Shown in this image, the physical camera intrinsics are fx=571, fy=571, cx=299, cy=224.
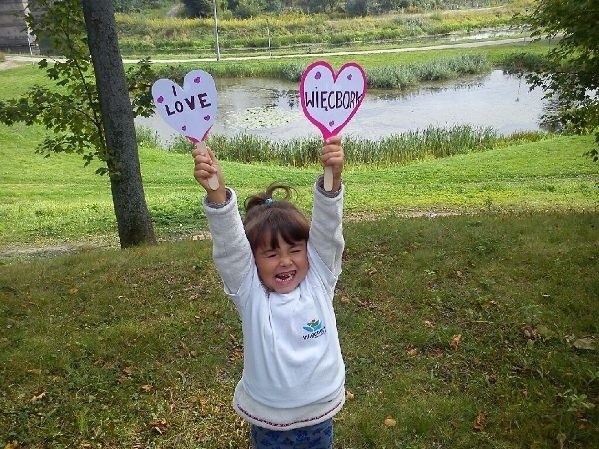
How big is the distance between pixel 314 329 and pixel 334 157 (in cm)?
69

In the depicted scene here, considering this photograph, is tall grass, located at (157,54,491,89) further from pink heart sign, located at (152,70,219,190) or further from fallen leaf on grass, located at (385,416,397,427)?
pink heart sign, located at (152,70,219,190)

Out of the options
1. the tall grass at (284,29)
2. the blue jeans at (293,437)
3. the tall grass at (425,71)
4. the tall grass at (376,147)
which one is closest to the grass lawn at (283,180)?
the tall grass at (376,147)

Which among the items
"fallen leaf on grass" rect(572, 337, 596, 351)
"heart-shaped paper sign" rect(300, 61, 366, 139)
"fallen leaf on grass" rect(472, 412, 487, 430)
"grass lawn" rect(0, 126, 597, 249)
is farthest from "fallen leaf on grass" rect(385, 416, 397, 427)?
"grass lawn" rect(0, 126, 597, 249)

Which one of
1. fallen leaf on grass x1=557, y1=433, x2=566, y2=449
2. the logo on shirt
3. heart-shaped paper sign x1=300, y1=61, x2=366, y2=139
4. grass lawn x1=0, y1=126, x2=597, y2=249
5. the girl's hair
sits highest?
heart-shaped paper sign x1=300, y1=61, x2=366, y2=139

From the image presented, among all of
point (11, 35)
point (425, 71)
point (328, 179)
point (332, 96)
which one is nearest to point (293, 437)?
point (328, 179)

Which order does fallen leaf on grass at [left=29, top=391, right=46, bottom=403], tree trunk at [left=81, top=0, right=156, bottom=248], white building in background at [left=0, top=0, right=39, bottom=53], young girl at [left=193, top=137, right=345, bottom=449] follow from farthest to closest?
white building in background at [left=0, top=0, right=39, bottom=53]
tree trunk at [left=81, top=0, right=156, bottom=248]
fallen leaf on grass at [left=29, top=391, right=46, bottom=403]
young girl at [left=193, top=137, right=345, bottom=449]

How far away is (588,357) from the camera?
4.15 meters

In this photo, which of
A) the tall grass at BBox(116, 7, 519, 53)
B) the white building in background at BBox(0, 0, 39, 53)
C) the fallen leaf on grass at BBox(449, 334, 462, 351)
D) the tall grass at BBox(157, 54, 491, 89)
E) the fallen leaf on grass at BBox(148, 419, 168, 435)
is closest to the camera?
the fallen leaf on grass at BBox(148, 419, 168, 435)

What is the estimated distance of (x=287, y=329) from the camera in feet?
7.43

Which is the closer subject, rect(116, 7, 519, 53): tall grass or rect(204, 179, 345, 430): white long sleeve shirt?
rect(204, 179, 345, 430): white long sleeve shirt

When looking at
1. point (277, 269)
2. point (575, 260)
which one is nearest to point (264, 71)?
point (575, 260)

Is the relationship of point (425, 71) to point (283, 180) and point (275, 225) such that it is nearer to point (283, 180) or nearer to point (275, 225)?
point (283, 180)

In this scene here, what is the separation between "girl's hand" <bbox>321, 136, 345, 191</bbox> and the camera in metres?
2.18

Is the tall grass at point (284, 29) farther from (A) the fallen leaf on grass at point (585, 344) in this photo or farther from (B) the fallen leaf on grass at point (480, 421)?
(B) the fallen leaf on grass at point (480, 421)
